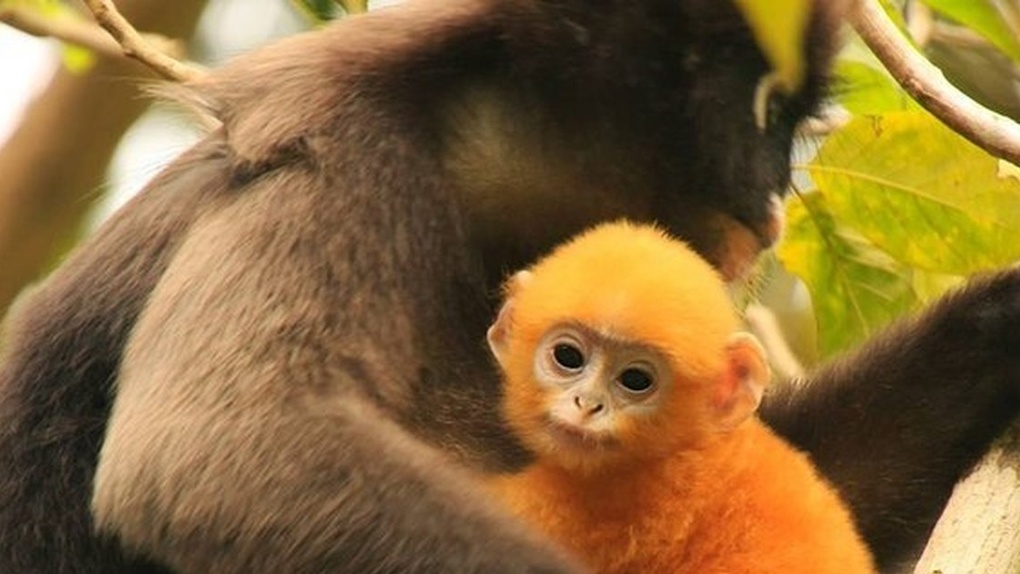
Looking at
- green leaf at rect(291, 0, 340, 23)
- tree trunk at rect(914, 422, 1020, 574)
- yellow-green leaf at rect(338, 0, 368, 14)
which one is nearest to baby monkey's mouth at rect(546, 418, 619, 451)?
tree trunk at rect(914, 422, 1020, 574)

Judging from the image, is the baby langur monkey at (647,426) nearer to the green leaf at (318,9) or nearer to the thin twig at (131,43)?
the thin twig at (131,43)

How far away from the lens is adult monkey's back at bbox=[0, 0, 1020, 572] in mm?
3195

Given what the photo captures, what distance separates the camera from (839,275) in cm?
459

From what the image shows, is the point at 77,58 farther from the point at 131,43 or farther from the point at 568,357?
the point at 568,357

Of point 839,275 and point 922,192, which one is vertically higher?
point 922,192

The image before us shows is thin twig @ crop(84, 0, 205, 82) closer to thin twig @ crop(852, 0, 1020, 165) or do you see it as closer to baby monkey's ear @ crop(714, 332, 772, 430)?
baby monkey's ear @ crop(714, 332, 772, 430)

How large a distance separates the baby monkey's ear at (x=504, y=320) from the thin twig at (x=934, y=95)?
2.33ft

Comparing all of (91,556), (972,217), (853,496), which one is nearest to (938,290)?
(972,217)

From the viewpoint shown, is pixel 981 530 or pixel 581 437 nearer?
pixel 981 530

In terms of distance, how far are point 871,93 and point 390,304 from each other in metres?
1.54

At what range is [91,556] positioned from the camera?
3596mm

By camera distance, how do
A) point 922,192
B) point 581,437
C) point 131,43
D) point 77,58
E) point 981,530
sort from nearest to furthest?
point 981,530, point 581,437, point 131,43, point 922,192, point 77,58


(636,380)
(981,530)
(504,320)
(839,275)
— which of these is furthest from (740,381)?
(839,275)

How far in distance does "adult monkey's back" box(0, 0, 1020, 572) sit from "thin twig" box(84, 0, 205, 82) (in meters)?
0.36
